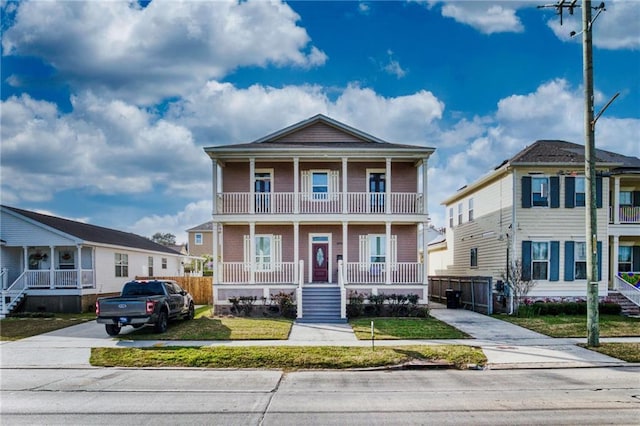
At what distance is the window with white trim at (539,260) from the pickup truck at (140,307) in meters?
15.6

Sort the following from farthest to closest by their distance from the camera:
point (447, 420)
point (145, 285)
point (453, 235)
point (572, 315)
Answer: point (453, 235)
point (572, 315)
point (145, 285)
point (447, 420)

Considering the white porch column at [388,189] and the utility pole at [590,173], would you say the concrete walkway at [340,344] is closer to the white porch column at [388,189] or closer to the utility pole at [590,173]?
the utility pole at [590,173]

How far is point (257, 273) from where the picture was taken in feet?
68.5

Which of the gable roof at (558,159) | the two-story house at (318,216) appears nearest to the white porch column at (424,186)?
the two-story house at (318,216)

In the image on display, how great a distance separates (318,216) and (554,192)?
35.8ft

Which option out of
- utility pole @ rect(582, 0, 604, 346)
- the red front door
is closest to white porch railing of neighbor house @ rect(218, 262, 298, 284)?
the red front door

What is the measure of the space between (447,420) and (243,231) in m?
16.3

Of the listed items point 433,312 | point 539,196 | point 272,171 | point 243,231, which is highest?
point 272,171

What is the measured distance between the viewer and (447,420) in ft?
21.7

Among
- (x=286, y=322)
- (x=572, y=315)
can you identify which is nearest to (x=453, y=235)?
(x=572, y=315)

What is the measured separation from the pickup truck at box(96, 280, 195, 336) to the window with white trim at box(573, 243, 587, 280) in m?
17.5

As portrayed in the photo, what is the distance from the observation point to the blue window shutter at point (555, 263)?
2003cm

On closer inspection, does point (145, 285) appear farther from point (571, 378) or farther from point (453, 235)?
point (453, 235)

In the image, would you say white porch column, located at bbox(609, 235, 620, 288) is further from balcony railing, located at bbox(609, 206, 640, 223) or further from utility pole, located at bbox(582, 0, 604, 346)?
utility pole, located at bbox(582, 0, 604, 346)
